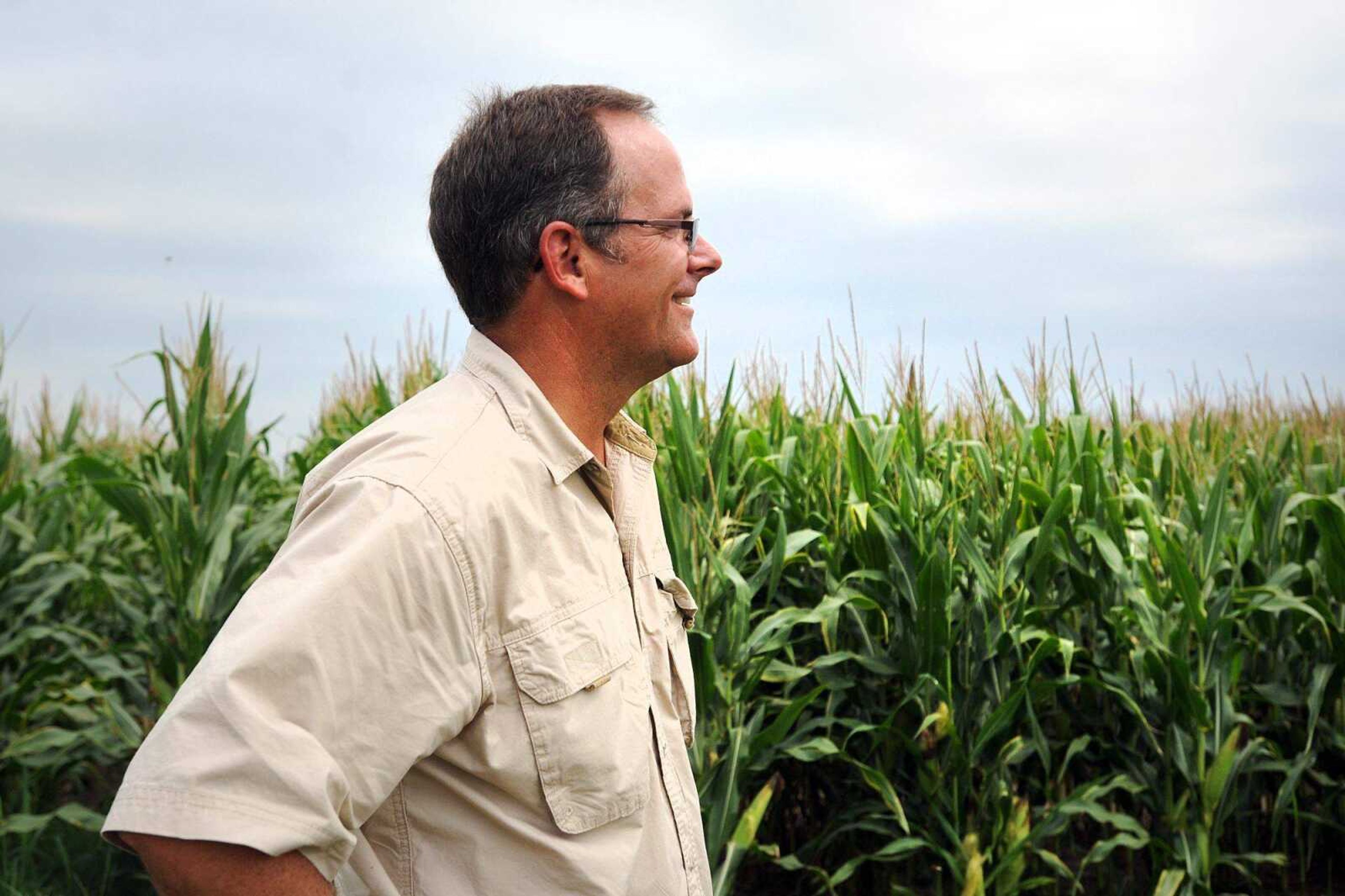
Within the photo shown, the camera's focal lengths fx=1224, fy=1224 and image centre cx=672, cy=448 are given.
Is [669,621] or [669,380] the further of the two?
[669,380]

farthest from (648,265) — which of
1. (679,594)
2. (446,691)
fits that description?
(446,691)

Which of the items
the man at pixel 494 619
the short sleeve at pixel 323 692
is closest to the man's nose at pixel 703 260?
the man at pixel 494 619

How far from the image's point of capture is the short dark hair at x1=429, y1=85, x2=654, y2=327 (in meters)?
1.94

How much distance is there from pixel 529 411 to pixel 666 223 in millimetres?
417

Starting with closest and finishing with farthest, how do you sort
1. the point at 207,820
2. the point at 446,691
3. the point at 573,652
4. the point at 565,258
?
the point at 207,820, the point at 446,691, the point at 573,652, the point at 565,258

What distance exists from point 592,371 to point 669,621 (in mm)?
520

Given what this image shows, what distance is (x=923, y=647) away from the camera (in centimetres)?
439

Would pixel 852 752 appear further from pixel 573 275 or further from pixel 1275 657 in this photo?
pixel 573 275

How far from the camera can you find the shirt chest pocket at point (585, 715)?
1.60 m

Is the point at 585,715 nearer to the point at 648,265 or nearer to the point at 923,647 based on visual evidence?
the point at 648,265

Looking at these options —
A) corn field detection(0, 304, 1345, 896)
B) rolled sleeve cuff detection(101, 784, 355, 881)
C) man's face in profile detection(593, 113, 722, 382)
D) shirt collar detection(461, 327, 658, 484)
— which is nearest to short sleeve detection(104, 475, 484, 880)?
rolled sleeve cuff detection(101, 784, 355, 881)

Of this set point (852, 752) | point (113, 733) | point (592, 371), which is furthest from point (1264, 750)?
point (113, 733)

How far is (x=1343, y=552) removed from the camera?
5.26m

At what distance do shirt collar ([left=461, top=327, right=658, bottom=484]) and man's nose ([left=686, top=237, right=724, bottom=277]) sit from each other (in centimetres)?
37
